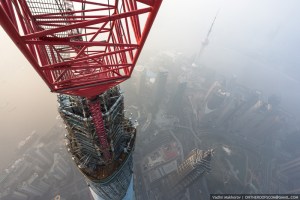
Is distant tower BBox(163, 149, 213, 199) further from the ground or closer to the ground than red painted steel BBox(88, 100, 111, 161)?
closer to the ground

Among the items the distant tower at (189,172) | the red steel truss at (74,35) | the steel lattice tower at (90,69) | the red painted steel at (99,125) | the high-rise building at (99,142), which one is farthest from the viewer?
the distant tower at (189,172)

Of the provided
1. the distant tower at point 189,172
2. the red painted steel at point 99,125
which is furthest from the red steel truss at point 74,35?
the distant tower at point 189,172

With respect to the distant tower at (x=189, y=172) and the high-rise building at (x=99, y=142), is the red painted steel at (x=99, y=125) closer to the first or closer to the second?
the high-rise building at (x=99, y=142)

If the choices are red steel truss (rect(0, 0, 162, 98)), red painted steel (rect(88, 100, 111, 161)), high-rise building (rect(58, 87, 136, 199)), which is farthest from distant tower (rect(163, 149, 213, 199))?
red steel truss (rect(0, 0, 162, 98))

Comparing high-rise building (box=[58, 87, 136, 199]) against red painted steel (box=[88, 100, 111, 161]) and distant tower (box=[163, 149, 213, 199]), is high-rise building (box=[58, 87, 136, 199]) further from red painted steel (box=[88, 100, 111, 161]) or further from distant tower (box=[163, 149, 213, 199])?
distant tower (box=[163, 149, 213, 199])

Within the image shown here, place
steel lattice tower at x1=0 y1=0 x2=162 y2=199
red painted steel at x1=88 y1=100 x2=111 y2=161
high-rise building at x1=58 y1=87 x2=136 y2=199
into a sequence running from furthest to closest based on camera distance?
1. high-rise building at x1=58 y1=87 x2=136 y2=199
2. red painted steel at x1=88 y1=100 x2=111 y2=161
3. steel lattice tower at x1=0 y1=0 x2=162 y2=199

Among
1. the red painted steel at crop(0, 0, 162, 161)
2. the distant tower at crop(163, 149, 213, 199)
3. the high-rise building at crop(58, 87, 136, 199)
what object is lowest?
the distant tower at crop(163, 149, 213, 199)

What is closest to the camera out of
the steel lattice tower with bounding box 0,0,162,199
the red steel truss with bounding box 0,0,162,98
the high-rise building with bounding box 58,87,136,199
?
the red steel truss with bounding box 0,0,162,98
